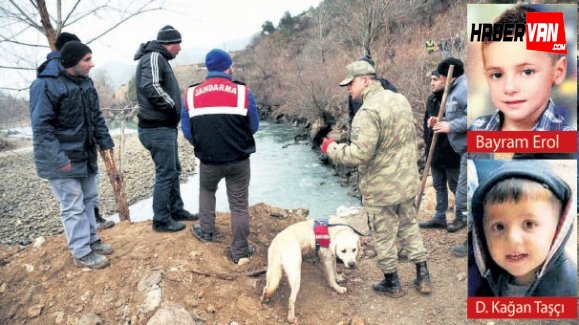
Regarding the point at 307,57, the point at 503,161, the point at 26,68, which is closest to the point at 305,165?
the point at 26,68

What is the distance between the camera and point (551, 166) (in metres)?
2.31

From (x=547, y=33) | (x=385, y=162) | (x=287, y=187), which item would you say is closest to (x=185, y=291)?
(x=385, y=162)

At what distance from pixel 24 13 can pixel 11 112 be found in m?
3.00

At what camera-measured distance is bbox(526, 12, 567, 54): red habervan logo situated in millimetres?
2264

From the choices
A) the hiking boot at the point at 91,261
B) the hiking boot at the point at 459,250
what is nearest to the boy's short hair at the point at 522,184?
the hiking boot at the point at 459,250

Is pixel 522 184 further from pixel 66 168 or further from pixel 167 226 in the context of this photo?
pixel 66 168

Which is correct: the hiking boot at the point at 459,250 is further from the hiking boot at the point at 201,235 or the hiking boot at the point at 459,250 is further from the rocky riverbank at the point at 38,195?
the rocky riverbank at the point at 38,195

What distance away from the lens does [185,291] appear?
12.0 feet

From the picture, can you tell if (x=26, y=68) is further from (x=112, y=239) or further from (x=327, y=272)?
(x=327, y=272)

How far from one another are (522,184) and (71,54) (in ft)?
13.4

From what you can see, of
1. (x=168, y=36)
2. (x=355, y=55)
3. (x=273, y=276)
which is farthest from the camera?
(x=355, y=55)

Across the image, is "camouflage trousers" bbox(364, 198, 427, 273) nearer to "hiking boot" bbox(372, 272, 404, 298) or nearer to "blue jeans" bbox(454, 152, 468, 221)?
"hiking boot" bbox(372, 272, 404, 298)

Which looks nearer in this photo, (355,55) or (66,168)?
(66,168)

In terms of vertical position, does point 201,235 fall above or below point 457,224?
above
